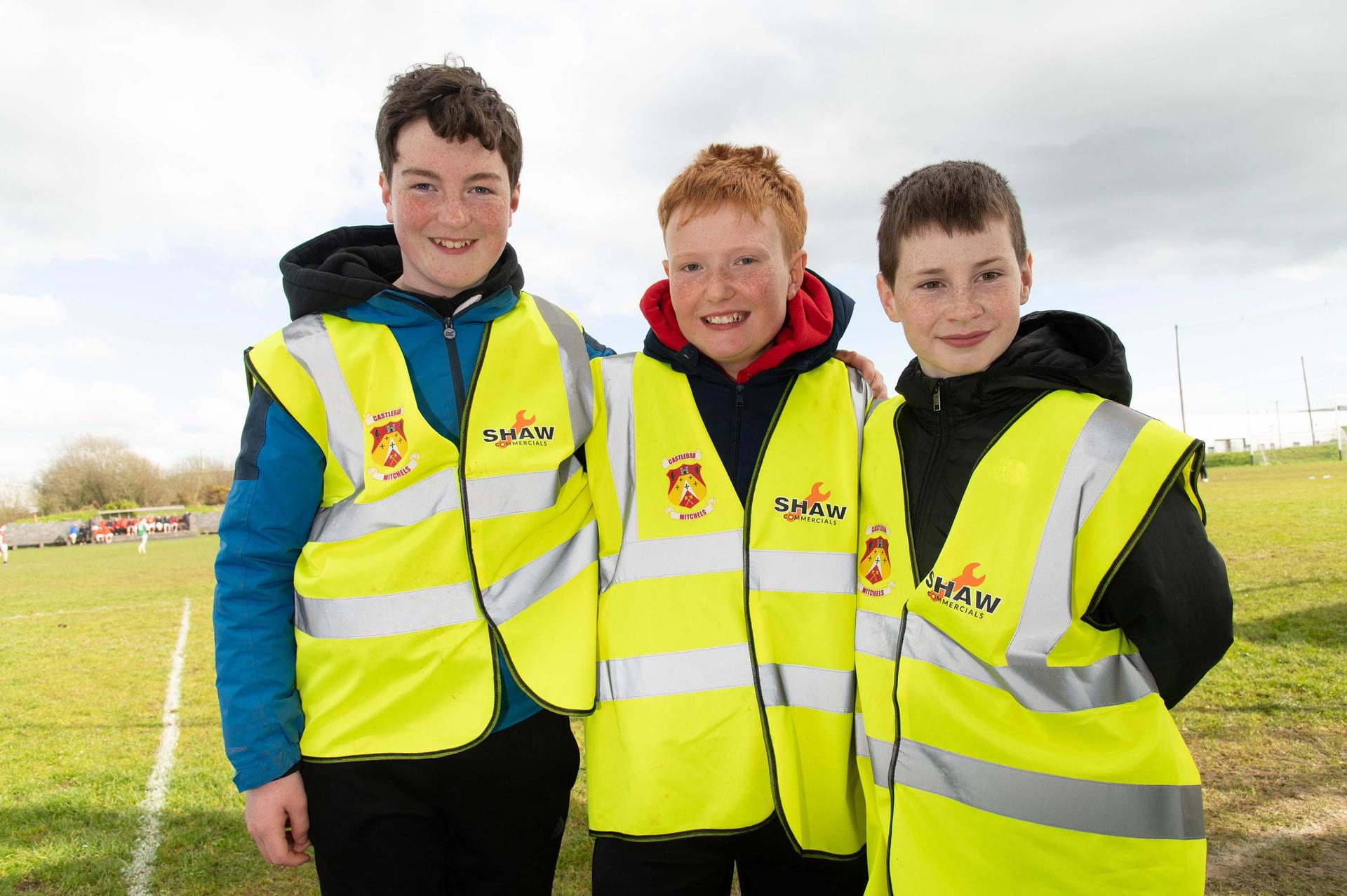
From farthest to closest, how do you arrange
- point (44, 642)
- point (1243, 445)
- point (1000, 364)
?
1. point (1243, 445)
2. point (44, 642)
3. point (1000, 364)

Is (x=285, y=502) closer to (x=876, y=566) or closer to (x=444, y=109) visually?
(x=444, y=109)

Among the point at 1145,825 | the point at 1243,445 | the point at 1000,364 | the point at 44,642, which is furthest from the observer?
Result: the point at 1243,445

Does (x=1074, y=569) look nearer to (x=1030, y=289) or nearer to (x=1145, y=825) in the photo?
(x=1145, y=825)

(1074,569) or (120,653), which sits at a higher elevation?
(1074,569)

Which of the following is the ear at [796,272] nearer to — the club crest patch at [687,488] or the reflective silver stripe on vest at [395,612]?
the club crest patch at [687,488]

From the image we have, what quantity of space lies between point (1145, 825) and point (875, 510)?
0.88 metres

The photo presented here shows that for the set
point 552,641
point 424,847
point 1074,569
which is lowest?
point 424,847

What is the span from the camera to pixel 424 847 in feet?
6.91

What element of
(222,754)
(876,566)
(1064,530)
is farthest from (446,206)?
(222,754)

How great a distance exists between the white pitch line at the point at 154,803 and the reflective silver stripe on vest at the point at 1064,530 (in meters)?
4.33

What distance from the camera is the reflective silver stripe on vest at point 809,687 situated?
6.70 feet

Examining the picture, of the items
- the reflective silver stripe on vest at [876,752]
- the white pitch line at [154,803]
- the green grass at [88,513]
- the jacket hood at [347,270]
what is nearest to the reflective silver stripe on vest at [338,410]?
the jacket hood at [347,270]

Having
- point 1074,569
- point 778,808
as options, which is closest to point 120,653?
point 778,808

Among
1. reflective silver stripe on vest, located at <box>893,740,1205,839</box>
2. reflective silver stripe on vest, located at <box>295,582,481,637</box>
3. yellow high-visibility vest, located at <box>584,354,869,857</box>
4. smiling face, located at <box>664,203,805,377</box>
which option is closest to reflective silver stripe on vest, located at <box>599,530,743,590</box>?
yellow high-visibility vest, located at <box>584,354,869,857</box>
